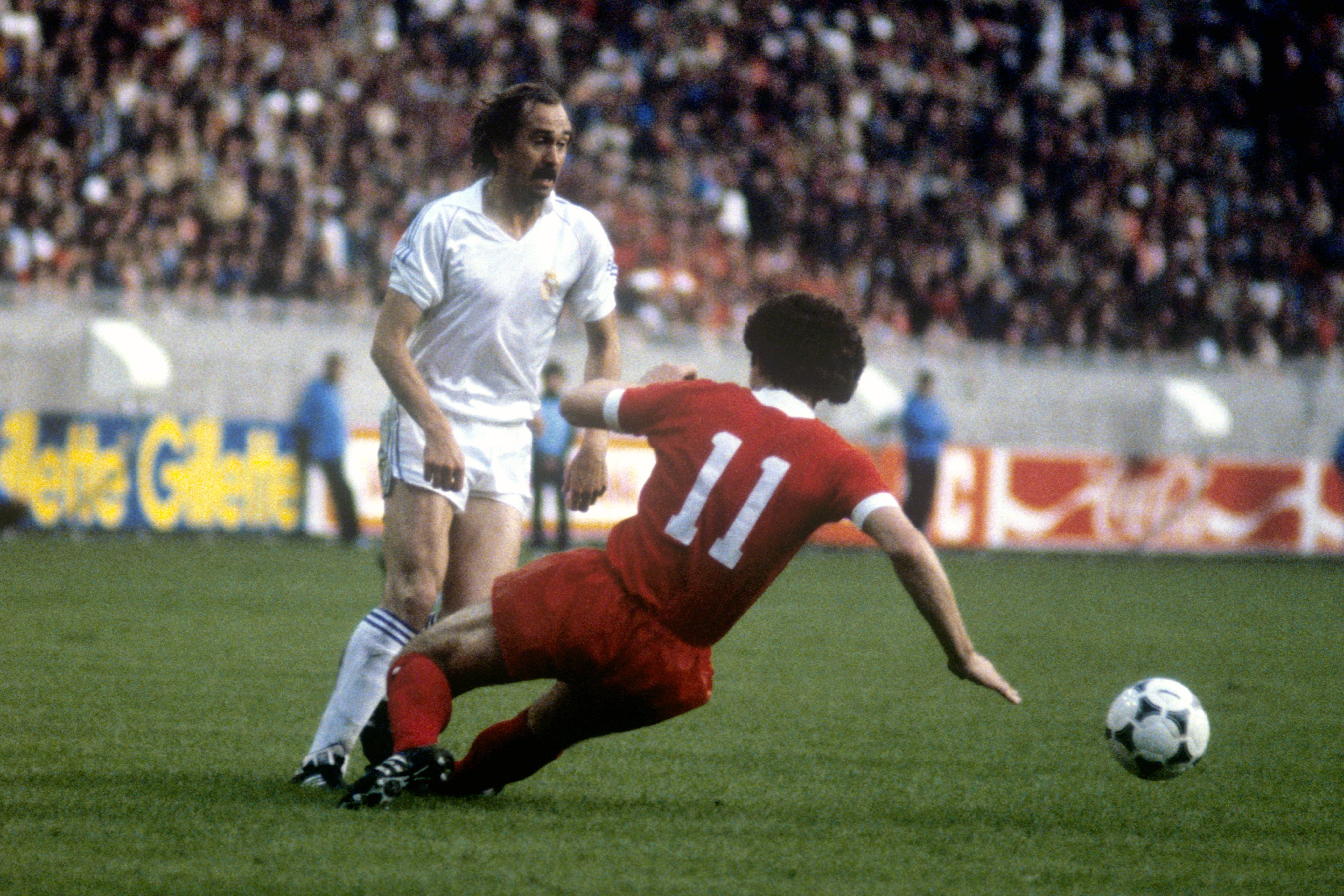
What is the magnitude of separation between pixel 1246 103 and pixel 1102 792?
A: 2613 centimetres

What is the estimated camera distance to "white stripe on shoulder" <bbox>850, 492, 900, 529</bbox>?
14.6 feet

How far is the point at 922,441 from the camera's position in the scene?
18875mm

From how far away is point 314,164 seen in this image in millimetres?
19516

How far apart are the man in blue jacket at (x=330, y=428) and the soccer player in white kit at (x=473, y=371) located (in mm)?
11296

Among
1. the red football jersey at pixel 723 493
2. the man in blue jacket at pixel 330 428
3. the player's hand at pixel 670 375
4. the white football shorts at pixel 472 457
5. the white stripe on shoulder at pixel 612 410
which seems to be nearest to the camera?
the red football jersey at pixel 723 493

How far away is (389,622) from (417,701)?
0.58 m

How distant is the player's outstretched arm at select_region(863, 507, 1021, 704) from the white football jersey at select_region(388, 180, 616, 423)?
4.47ft

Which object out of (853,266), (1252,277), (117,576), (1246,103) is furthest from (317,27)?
(1246,103)

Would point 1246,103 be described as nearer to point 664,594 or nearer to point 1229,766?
point 1229,766

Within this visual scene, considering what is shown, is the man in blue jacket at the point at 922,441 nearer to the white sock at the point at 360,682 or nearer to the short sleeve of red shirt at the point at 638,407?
the white sock at the point at 360,682

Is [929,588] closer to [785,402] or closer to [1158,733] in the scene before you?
[785,402]

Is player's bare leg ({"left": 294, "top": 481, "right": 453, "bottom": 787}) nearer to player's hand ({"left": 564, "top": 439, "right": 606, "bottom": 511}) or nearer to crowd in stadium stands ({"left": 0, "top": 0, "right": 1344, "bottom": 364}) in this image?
player's hand ({"left": 564, "top": 439, "right": 606, "bottom": 511})

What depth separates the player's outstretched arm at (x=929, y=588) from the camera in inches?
172

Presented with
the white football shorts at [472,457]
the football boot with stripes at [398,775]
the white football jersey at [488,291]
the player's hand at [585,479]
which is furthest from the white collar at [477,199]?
the football boot with stripes at [398,775]
